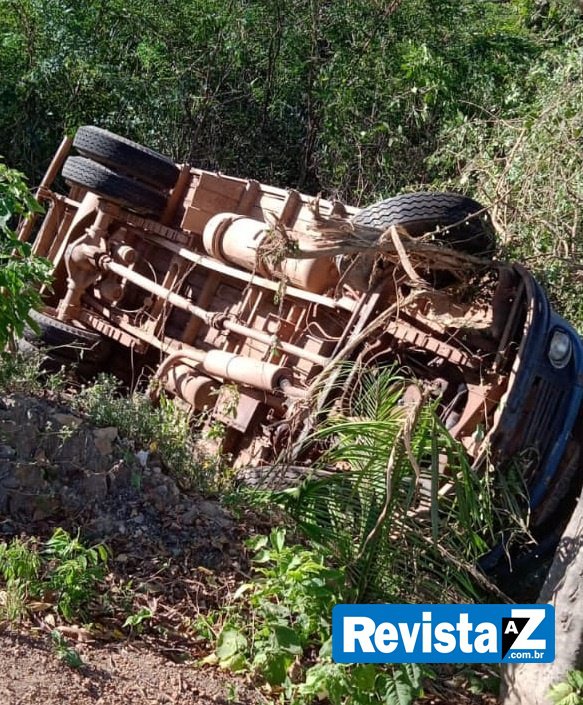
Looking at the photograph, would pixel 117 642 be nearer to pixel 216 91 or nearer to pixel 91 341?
pixel 91 341

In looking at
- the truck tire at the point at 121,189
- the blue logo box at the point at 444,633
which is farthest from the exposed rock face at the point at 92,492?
the truck tire at the point at 121,189

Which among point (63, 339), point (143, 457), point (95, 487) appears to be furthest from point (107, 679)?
point (63, 339)

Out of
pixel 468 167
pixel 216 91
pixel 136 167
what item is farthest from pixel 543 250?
pixel 216 91

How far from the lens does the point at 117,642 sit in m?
4.69

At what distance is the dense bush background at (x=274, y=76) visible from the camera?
1215cm

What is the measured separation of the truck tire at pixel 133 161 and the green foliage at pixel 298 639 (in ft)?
13.6

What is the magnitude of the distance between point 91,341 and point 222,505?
9.84 ft

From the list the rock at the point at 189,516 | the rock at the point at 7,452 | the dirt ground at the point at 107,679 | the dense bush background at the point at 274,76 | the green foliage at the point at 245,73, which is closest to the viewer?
the dirt ground at the point at 107,679

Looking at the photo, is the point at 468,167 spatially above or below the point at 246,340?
above

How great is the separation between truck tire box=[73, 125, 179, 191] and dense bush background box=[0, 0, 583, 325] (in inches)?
148

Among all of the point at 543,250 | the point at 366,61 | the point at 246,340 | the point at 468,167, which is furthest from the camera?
the point at 366,61

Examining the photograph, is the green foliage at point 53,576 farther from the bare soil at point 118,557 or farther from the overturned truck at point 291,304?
the overturned truck at point 291,304

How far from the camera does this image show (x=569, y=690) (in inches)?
187

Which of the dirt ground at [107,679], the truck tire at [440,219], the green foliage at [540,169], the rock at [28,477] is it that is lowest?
the dirt ground at [107,679]
